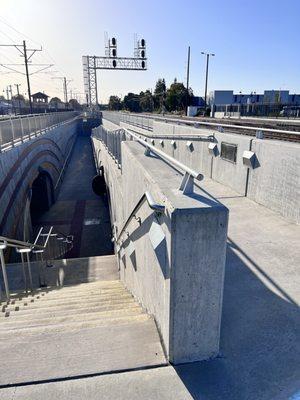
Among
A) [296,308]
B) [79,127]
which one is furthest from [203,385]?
[79,127]

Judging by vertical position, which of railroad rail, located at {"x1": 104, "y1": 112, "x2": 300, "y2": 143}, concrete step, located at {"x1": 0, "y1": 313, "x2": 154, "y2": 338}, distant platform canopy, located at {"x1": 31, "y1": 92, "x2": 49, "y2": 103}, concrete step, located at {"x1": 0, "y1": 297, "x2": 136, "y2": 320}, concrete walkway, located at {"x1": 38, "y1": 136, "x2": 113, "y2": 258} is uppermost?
distant platform canopy, located at {"x1": 31, "y1": 92, "x2": 49, "y2": 103}

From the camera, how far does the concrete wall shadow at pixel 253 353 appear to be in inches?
102

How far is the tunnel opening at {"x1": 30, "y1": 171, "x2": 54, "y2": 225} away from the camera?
21.9m

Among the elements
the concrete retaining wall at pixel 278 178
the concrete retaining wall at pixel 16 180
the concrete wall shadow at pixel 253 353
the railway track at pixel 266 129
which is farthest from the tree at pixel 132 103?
the concrete wall shadow at pixel 253 353

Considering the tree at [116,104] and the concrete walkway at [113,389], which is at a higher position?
the tree at [116,104]

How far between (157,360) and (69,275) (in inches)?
324

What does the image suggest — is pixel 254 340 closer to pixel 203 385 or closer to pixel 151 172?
pixel 203 385

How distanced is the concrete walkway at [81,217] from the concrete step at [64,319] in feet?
36.2

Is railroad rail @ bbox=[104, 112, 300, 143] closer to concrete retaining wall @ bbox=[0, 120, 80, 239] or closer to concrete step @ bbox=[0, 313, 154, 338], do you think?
concrete step @ bbox=[0, 313, 154, 338]

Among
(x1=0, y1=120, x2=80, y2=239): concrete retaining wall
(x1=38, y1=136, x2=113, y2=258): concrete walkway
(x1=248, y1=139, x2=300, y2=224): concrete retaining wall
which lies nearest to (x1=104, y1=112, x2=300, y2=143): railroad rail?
(x1=248, y1=139, x2=300, y2=224): concrete retaining wall

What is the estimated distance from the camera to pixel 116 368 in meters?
2.74

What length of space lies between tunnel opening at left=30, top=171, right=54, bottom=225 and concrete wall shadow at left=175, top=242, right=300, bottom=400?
19.8 meters

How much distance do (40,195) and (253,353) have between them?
21533mm

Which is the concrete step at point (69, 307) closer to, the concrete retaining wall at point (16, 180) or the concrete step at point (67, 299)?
the concrete step at point (67, 299)
